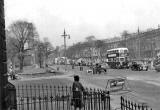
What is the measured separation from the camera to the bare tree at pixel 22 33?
3078 inches

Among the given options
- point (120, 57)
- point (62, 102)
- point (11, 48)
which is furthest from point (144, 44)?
point (62, 102)

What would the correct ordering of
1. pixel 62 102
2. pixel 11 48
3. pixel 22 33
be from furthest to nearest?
1. pixel 22 33
2. pixel 11 48
3. pixel 62 102

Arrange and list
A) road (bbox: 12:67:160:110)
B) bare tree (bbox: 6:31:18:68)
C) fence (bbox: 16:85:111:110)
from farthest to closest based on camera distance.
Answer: bare tree (bbox: 6:31:18:68) < road (bbox: 12:67:160:110) < fence (bbox: 16:85:111:110)

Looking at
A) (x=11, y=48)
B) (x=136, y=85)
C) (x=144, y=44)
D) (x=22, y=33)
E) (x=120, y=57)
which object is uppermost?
(x=22, y=33)

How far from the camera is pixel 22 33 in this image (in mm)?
78312

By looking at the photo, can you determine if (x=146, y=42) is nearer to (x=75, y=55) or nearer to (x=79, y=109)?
(x=75, y=55)

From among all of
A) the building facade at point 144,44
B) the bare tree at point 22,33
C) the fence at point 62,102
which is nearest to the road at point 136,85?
the fence at point 62,102

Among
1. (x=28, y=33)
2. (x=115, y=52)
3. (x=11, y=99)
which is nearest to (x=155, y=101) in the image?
(x=11, y=99)

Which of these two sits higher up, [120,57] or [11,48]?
[11,48]

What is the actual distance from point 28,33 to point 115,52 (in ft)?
88.5

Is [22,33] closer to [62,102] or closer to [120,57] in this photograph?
[120,57]

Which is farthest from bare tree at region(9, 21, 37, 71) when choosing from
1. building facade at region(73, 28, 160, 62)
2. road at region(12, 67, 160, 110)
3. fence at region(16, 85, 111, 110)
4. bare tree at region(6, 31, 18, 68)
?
fence at region(16, 85, 111, 110)

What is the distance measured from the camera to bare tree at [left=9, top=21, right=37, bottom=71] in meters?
78.2

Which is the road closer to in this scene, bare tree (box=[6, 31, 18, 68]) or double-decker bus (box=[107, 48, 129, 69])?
double-decker bus (box=[107, 48, 129, 69])
